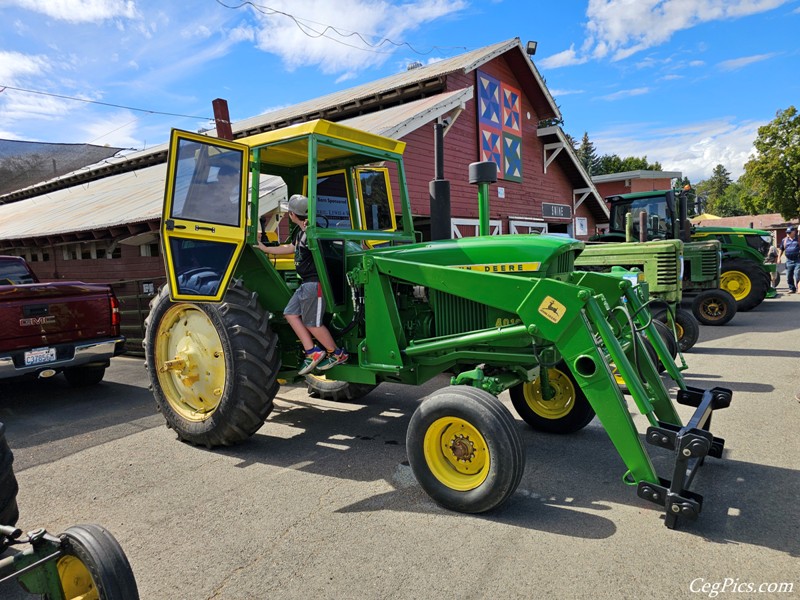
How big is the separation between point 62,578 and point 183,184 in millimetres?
2809

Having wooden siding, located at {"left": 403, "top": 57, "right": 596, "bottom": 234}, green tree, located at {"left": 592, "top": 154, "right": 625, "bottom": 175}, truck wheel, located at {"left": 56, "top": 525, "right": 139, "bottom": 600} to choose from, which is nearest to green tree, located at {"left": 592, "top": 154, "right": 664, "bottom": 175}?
green tree, located at {"left": 592, "top": 154, "right": 625, "bottom": 175}

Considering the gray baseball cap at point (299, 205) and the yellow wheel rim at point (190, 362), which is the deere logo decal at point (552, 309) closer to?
the gray baseball cap at point (299, 205)

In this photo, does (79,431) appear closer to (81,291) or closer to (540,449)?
(81,291)

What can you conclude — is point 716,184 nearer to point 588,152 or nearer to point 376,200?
point 588,152

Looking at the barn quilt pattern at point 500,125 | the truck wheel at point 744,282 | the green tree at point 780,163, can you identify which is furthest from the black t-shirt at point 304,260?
the green tree at point 780,163

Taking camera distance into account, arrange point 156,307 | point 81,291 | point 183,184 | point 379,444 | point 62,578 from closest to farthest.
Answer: point 62,578 → point 183,184 → point 379,444 → point 156,307 → point 81,291

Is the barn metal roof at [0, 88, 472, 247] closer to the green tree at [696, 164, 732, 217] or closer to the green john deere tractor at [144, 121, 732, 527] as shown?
the green john deere tractor at [144, 121, 732, 527]

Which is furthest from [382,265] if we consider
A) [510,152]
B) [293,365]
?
[510,152]

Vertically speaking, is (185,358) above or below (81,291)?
below

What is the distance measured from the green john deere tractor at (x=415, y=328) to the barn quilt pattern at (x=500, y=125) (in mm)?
9832

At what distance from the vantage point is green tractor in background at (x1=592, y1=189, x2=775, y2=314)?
35.4 feet

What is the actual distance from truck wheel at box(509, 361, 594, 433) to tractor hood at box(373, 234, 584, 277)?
38.3 inches

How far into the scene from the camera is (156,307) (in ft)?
16.3

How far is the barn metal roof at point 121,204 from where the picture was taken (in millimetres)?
9375
